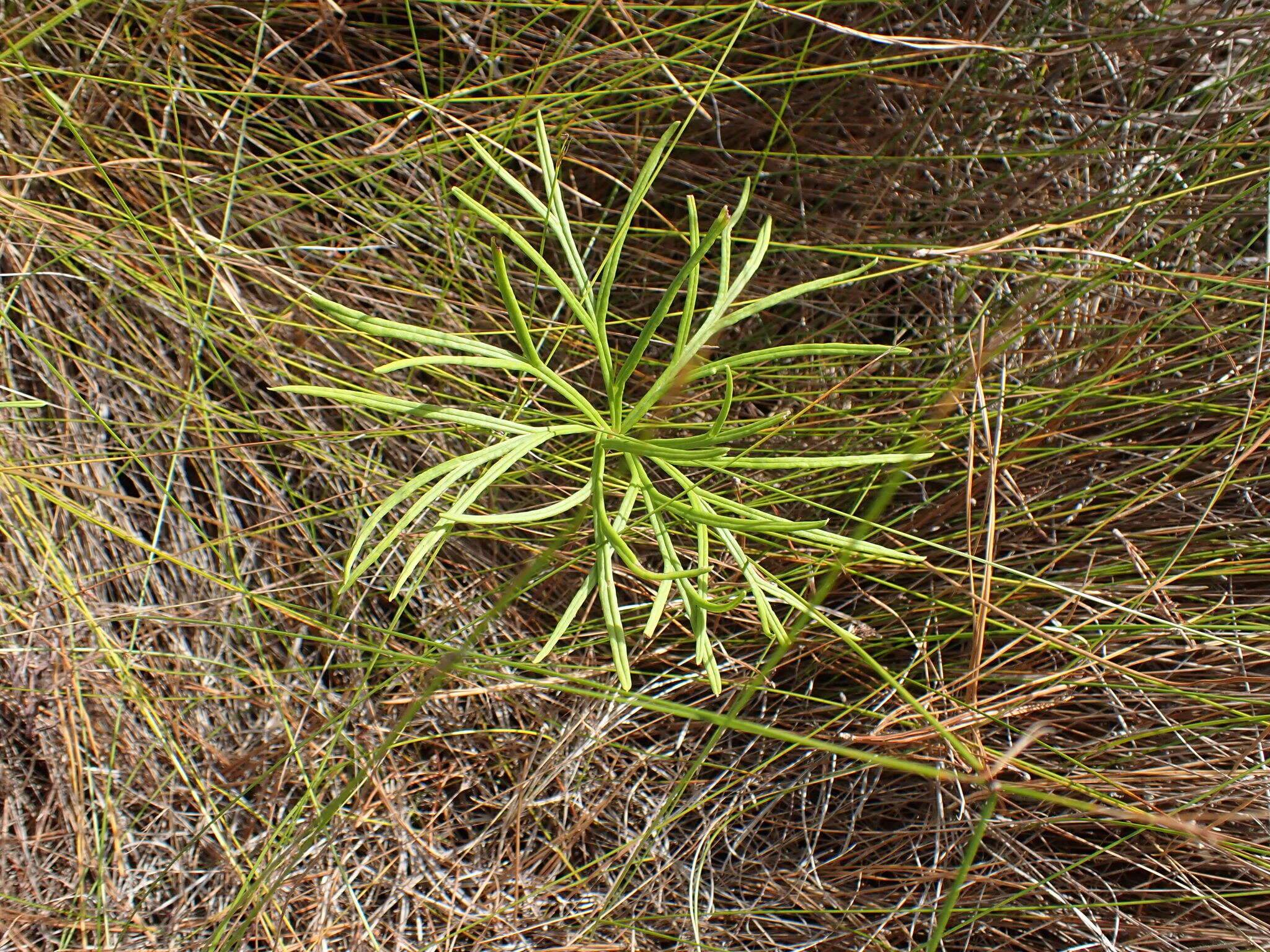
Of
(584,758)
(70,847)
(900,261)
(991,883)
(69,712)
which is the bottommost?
(991,883)

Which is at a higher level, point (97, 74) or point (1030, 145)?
point (97, 74)

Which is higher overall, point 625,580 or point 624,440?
point 624,440

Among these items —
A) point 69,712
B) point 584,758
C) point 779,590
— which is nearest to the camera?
point 779,590

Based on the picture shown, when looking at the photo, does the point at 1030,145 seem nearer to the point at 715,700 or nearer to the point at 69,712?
the point at 715,700

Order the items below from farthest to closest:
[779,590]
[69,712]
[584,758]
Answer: [584,758], [69,712], [779,590]

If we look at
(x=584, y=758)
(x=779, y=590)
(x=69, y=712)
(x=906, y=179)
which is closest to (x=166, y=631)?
(x=69, y=712)

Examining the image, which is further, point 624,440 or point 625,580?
point 625,580

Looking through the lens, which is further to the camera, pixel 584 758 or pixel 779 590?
pixel 584 758

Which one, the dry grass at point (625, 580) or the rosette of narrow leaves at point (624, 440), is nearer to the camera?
the rosette of narrow leaves at point (624, 440)
